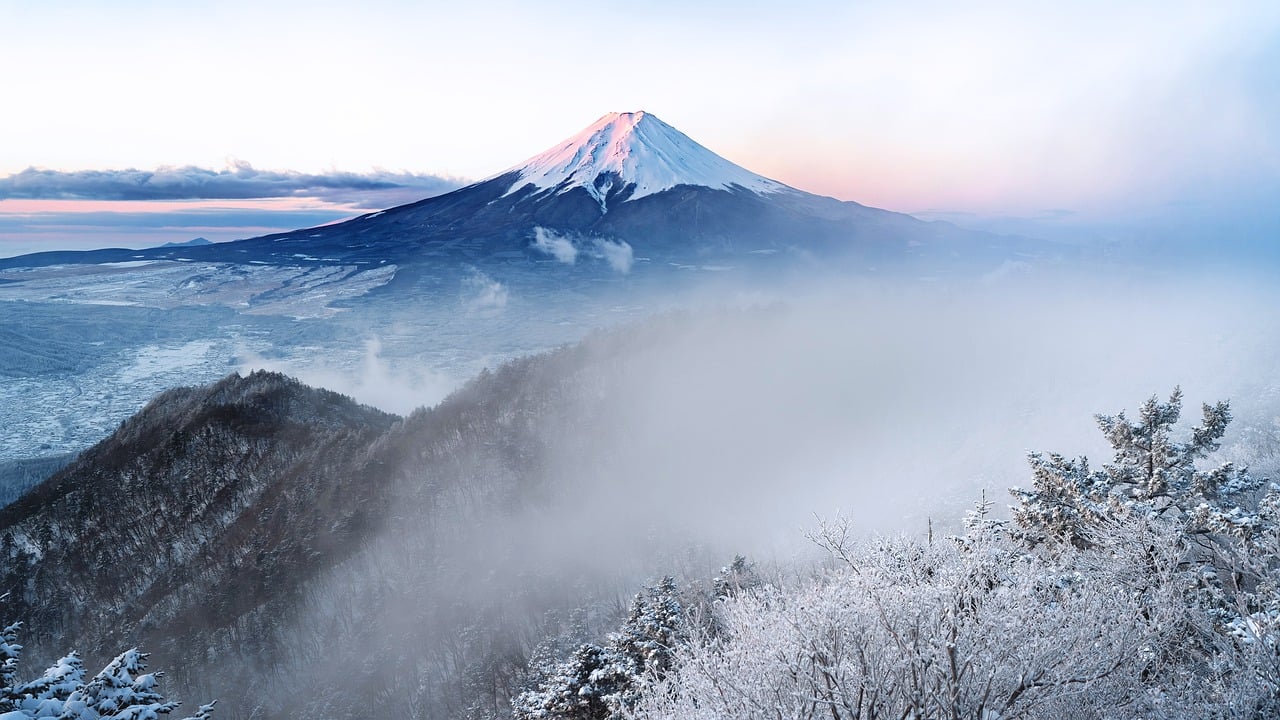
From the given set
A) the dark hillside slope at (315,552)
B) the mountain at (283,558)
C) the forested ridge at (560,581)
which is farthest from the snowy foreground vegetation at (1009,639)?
the mountain at (283,558)

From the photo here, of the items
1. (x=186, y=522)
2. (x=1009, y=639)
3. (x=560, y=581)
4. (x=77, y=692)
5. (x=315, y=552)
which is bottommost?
(x=560, y=581)

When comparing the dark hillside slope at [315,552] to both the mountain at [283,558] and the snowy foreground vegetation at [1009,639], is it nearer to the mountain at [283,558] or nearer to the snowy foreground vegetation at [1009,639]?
the mountain at [283,558]

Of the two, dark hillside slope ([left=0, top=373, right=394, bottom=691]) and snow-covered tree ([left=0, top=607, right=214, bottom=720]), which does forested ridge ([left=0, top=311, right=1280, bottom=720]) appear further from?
snow-covered tree ([left=0, top=607, right=214, bottom=720])

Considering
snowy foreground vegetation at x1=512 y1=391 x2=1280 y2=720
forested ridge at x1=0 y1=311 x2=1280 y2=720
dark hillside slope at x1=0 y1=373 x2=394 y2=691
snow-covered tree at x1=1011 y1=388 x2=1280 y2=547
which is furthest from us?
dark hillside slope at x1=0 y1=373 x2=394 y2=691

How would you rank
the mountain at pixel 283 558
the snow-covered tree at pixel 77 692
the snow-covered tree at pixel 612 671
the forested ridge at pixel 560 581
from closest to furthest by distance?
the snow-covered tree at pixel 77 692, the forested ridge at pixel 560 581, the snow-covered tree at pixel 612 671, the mountain at pixel 283 558

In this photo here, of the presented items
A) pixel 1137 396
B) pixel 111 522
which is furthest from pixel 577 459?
pixel 1137 396

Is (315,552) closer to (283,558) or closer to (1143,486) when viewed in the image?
(283,558)

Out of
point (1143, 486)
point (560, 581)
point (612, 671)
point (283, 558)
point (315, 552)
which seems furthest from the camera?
point (315, 552)

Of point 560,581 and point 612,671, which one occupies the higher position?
point 612,671

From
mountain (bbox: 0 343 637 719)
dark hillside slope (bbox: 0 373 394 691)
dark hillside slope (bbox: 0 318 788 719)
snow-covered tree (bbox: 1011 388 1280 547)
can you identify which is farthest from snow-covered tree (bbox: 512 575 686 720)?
dark hillside slope (bbox: 0 373 394 691)

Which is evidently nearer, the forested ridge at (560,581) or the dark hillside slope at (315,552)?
the forested ridge at (560,581)

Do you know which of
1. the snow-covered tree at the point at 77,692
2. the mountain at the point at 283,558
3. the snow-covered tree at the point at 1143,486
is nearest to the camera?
the snow-covered tree at the point at 77,692

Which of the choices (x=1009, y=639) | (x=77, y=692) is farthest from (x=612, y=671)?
(x=77, y=692)

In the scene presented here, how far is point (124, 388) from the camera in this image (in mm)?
181375
